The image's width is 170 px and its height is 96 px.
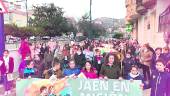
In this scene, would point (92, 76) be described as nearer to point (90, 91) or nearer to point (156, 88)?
point (90, 91)

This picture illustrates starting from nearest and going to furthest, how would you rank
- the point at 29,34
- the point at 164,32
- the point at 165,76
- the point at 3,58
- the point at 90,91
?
the point at 165,76 < the point at 90,91 < the point at 3,58 < the point at 164,32 < the point at 29,34

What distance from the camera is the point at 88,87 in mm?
10156

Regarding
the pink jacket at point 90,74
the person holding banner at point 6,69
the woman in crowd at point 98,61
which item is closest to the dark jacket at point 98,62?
the woman in crowd at point 98,61

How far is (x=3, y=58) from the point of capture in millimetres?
14969

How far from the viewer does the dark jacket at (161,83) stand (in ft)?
31.0

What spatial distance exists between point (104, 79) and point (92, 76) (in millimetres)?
481

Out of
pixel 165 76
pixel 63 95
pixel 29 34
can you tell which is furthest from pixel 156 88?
pixel 29 34

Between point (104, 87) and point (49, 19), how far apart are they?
64.9 meters

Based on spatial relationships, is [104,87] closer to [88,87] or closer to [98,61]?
[88,87]

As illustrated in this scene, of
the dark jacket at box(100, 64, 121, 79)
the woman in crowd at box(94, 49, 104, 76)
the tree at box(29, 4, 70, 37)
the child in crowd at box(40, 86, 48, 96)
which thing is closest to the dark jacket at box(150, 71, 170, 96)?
the dark jacket at box(100, 64, 121, 79)

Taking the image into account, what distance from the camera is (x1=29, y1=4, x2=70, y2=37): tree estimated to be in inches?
2906

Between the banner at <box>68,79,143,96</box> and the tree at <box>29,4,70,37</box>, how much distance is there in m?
63.0

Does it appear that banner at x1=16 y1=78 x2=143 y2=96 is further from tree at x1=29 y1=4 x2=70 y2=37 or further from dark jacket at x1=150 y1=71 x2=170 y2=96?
tree at x1=29 y1=4 x2=70 y2=37

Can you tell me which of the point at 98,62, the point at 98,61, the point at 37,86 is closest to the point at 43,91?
the point at 37,86
